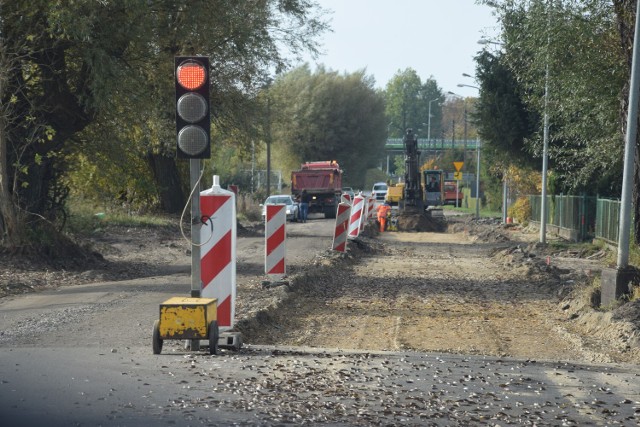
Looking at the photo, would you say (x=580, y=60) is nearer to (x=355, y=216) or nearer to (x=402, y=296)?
(x=402, y=296)

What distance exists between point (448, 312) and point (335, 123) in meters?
71.7

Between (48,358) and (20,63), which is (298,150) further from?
(48,358)

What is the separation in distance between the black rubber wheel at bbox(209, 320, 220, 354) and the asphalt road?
13cm

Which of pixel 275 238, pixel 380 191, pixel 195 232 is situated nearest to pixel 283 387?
pixel 195 232

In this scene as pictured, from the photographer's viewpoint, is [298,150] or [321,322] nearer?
[321,322]

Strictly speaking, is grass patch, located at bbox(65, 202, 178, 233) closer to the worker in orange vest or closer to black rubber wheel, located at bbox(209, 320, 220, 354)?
the worker in orange vest

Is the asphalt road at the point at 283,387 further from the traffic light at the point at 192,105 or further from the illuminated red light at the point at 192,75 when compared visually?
the illuminated red light at the point at 192,75

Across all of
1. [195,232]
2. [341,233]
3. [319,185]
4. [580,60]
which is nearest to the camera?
[195,232]

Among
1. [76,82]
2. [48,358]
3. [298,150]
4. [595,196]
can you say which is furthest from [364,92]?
[48,358]

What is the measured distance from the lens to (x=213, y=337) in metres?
10.4

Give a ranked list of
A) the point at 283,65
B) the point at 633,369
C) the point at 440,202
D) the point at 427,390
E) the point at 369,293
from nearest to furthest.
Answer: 1. the point at 427,390
2. the point at 633,369
3. the point at 369,293
4. the point at 283,65
5. the point at 440,202

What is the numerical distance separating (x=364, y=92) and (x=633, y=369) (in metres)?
80.9

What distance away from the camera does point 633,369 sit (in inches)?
431

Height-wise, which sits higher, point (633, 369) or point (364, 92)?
point (364, 92)
